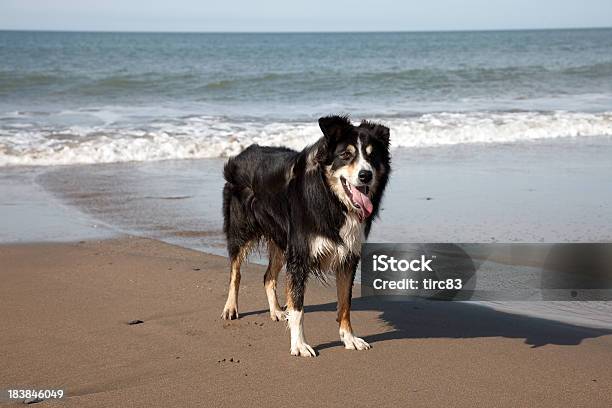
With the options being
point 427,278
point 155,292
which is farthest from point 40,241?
point 427,278

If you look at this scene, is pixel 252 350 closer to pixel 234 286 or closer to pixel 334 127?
pixel 234 286

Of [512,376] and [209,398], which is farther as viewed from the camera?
[512,376]

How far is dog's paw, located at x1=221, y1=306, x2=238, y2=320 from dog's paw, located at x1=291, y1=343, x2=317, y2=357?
3.09 feet

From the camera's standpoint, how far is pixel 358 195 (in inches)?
207

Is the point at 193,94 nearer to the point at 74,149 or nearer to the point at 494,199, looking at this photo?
the point at 74,149

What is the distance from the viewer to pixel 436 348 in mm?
5598

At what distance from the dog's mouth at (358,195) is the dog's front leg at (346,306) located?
0.45 meters

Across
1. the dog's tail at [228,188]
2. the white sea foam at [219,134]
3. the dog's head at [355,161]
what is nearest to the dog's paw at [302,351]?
the dog's head at [355,161]

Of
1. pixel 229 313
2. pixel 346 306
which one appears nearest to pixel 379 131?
pixel 346 306

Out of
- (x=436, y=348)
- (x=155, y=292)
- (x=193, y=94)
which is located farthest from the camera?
(x=193, y=94)

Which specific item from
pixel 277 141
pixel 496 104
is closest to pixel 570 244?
pixel 277 141

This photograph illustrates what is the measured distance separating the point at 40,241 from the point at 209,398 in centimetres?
442

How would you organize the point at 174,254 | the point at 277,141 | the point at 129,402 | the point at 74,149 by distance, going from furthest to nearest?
the point at 277,141
the point at 74,149
the point at 174,254
the point at 129,402

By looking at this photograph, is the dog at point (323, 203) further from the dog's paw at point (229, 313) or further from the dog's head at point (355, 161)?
the dog's paw at point (229, 313)
